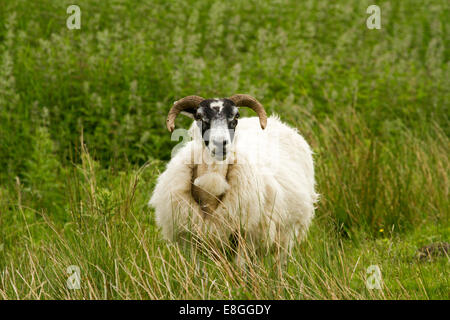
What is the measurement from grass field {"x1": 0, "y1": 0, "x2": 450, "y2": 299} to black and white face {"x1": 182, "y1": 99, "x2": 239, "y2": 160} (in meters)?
0.68

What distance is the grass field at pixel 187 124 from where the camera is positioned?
3.90 m

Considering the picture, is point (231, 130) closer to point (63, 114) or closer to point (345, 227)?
point (345, 227)

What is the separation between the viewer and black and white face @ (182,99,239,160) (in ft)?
15.0

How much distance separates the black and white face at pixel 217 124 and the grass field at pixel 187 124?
Result: 0.68 meters

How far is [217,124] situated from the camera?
4.65 m

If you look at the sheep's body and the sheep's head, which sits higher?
the sheep's head

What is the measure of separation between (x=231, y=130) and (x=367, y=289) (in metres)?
1.72
